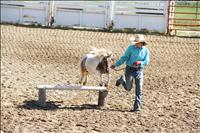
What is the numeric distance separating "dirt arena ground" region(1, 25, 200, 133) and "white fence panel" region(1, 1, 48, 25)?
3027 mm

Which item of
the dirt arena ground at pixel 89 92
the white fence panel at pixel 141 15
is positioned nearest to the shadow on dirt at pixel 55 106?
the dirt arena ground at pixel 89 92

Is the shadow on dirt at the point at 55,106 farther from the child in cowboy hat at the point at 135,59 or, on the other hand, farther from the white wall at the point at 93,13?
the white wall at the point at 93,13

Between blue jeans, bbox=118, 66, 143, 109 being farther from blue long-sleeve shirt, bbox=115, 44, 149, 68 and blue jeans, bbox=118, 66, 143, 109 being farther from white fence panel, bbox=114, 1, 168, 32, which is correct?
white fence panel, bbox=114, 1, 168, 32

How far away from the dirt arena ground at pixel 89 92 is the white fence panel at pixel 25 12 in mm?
3027

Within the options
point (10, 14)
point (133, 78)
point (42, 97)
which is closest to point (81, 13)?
point (10, 14)

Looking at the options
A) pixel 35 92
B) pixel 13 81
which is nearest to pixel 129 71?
pixel 35 92

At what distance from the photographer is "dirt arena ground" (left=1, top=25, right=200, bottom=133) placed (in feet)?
23.0

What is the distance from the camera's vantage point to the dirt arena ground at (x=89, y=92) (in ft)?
23.0

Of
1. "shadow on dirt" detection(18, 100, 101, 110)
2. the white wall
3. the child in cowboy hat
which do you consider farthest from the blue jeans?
the white wall

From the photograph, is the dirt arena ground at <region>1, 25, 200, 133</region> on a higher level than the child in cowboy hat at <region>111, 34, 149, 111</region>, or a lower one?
lower

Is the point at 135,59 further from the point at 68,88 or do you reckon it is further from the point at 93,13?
the point at 93,13

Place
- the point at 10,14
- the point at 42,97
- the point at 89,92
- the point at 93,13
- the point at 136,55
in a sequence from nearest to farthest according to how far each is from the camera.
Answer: the point at 136,55
the point at 42,97
the point at 89,92
the point at 93,13
the point at 10,14

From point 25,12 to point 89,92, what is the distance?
9.29 meters

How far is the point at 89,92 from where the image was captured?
30.1 ft
